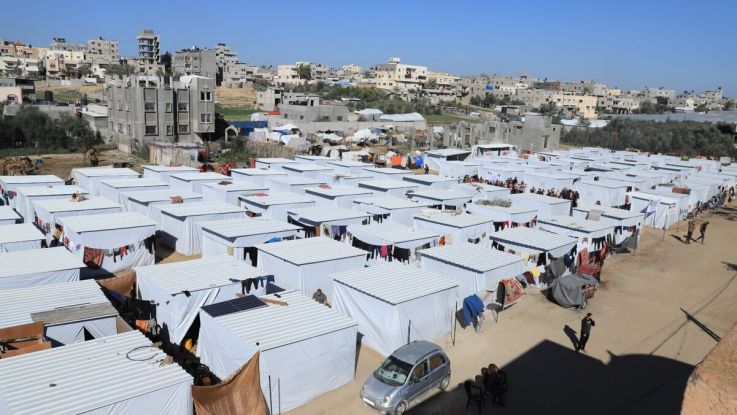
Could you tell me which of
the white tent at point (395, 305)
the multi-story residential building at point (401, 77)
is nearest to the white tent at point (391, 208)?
the white tent at point (395, 305)

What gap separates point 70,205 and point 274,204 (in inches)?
287

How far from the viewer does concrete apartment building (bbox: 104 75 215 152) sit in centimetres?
4241

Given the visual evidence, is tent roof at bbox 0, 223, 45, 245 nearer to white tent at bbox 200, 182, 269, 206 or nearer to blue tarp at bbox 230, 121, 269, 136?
white tent at bbox 200, 182, 269, 206

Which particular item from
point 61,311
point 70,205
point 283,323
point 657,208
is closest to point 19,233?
point 70,205

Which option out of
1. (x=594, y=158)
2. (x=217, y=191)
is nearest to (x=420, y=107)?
(x=594, y=158)

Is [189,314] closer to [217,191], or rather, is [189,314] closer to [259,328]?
[259,328]

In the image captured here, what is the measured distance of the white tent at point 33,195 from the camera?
19812 millimetres

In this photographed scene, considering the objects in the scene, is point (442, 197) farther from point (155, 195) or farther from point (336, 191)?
point (155, 195)

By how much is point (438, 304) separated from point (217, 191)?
1366cm

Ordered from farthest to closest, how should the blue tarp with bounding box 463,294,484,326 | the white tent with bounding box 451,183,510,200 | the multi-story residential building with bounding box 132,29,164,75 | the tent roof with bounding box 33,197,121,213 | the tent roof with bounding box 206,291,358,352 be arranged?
the multi-story residential building with bounding box 132,29,164,75, the white tent with bounding box 451,183,510,200, the tent roof with bounding box 33,197,121,213, the blue tarp with bounding box 463,294,484,326, the tent roof with bounding box 206,291,358,352

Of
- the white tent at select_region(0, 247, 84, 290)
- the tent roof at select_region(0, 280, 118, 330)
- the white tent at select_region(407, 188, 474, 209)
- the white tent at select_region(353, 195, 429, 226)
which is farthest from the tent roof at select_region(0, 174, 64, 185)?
the white tent at select_region(407, 188, 474, 209)

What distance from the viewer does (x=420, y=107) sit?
94.4 metres

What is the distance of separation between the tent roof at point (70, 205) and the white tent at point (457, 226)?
11663 millimetres

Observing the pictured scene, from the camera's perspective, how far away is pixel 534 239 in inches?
655
